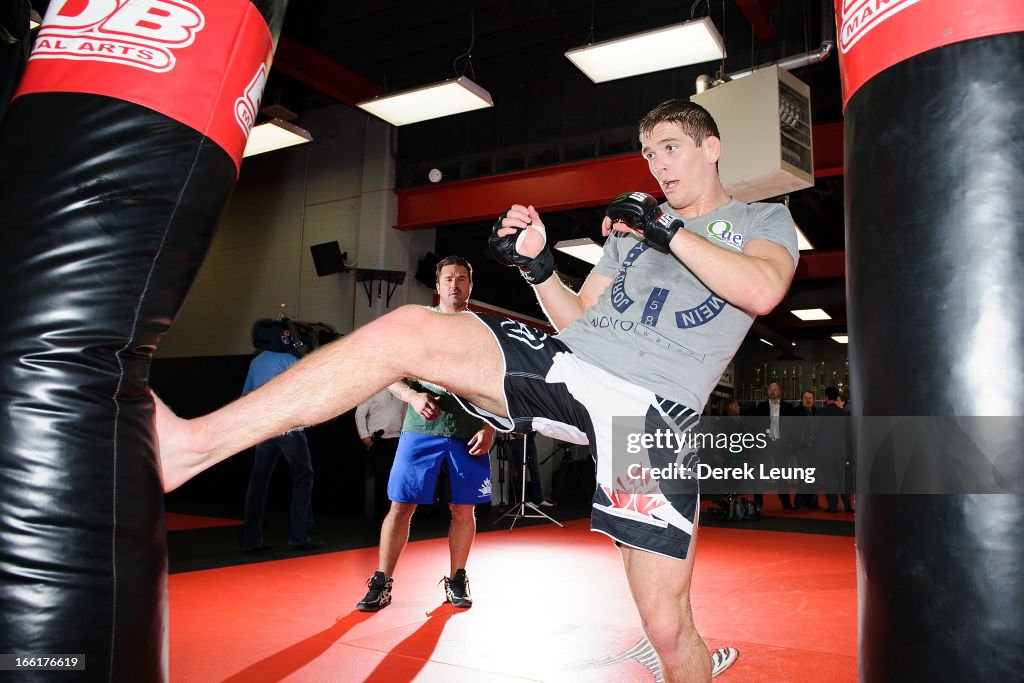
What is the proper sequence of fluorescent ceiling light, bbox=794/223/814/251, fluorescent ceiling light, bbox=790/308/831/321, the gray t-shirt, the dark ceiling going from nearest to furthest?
the gray t-shirt → the dark ceiling → fluorescent ceiling light, bbox=794/223/814/251 → fluorescent ceiling light, bbox=790/308/831/321

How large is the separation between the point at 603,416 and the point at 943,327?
2.54 feet

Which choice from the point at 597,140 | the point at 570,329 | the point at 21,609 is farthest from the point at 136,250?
the point at 597,140

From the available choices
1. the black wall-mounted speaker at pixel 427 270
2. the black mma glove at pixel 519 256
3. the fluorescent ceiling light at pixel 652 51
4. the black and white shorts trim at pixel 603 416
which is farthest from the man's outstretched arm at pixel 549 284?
the black wall-mounted speaker at pixel 427 270

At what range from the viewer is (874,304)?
1286 mm

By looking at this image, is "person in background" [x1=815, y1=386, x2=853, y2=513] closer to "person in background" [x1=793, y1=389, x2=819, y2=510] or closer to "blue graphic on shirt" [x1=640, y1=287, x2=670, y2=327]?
"person in background" [x1=793, y1=389, x2=819, y2=510]

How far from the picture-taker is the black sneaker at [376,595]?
3.43m

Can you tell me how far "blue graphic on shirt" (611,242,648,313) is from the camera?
6.11ft

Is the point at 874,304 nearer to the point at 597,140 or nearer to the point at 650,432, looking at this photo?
the point at 650,432

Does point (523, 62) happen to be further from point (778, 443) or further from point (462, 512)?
point (778, 443)

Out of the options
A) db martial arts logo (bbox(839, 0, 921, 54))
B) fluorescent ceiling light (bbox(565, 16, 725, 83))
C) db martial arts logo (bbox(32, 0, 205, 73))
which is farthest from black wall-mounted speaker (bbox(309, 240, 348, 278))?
db martial arts logo (bbox(839, 0, 921, 54))

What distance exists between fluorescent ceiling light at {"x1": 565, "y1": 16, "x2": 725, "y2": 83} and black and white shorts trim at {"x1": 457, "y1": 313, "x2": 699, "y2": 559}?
15.2 feet

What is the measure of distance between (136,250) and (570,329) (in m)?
1.07

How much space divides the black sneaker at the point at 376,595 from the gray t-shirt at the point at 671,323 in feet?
6.83

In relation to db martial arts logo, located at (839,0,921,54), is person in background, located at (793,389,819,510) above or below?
below
